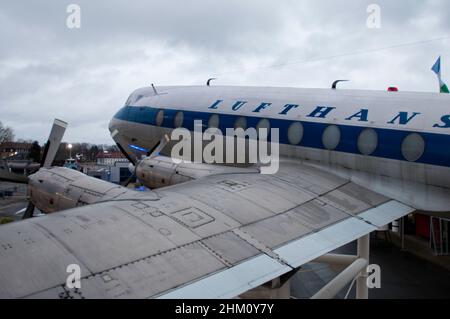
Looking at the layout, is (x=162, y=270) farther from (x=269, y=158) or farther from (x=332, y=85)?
(x=332, y=85)

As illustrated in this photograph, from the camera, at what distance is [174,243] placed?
376 centimetres

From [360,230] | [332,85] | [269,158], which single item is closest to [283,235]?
[360,230]

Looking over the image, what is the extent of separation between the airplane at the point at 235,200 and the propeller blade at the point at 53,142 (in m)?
0.05

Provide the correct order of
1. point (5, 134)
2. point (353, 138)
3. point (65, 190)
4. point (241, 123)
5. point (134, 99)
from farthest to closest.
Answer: point (5, 134) < point (134, 99) < point (241, 123) < point (65, 190) < point (353, 138)

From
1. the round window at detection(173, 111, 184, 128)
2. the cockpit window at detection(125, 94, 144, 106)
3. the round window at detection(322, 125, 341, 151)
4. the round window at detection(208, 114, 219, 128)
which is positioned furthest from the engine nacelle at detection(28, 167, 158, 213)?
the cockpit window at detection(125, 94, 144, 106)

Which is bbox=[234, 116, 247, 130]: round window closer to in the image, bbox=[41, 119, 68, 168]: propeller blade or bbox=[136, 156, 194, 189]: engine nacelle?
bbox=[136, 156, 194, 189]: engine nacelle

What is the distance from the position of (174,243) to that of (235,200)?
186 cm

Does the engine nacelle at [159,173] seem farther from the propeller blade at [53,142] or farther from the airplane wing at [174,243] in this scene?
the airplane wing at [174,243]

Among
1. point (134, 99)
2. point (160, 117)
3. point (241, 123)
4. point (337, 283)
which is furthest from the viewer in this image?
point (134, 99)

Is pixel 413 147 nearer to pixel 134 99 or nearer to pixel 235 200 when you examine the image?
pixel 235 200

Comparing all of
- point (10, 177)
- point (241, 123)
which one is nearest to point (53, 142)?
point (10, 177)
